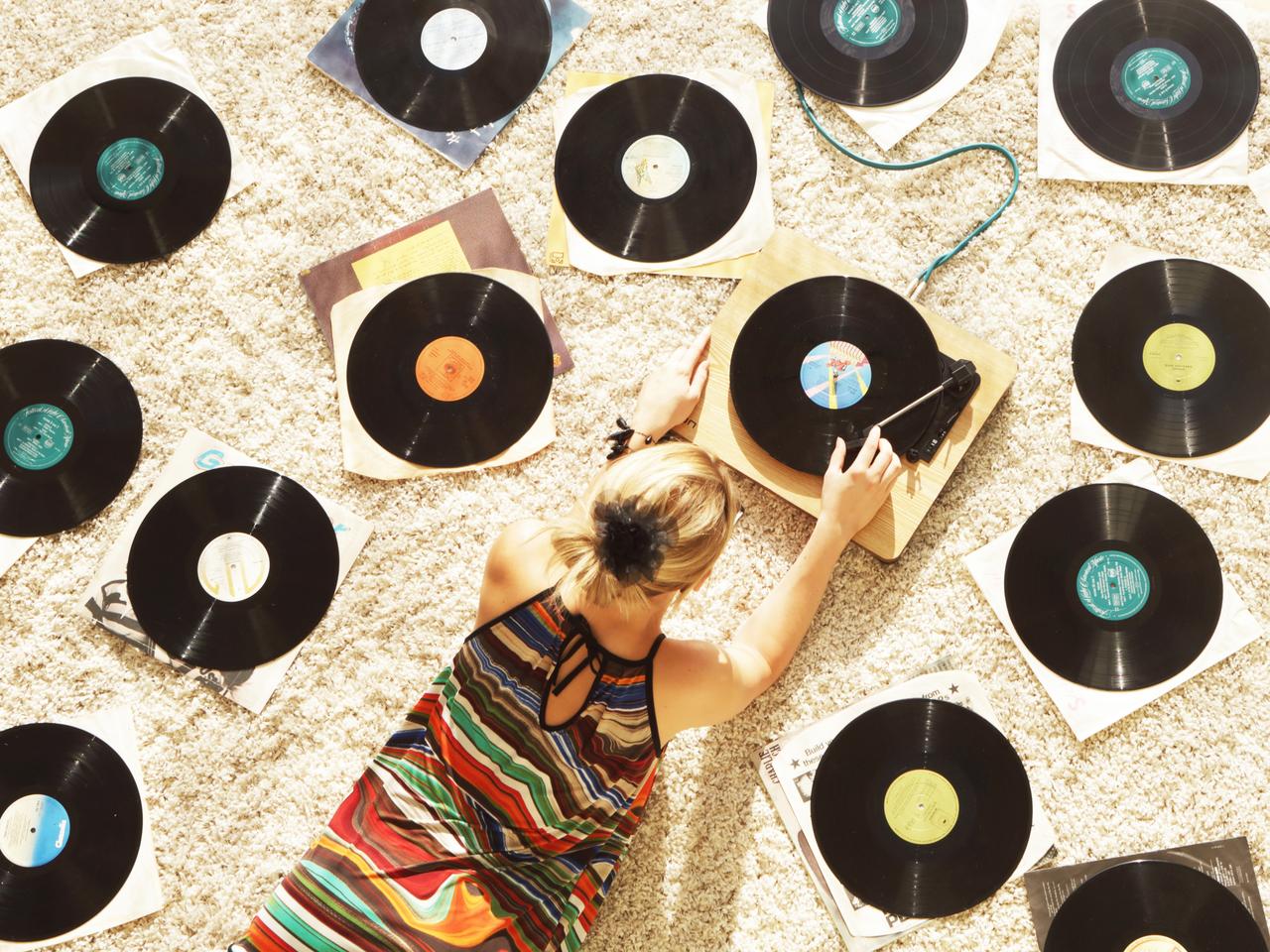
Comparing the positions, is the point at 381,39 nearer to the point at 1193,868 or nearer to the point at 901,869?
the point at 901,869

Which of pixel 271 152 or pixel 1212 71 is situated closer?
pixel 1212 71

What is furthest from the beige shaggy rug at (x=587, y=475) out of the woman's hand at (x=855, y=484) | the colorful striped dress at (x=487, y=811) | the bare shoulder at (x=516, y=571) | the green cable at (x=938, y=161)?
the bare shoulder at (x=516, y=571)

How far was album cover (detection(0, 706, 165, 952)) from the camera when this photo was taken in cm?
161

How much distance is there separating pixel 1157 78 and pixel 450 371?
4.09ft

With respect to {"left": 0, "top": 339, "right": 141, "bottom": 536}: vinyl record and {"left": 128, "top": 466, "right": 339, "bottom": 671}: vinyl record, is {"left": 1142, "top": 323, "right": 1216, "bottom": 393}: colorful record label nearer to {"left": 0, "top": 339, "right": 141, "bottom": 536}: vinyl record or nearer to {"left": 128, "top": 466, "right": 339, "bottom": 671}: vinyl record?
{"left": 128, "top": 466, "right": 339, "bottom": 671}: vinyl record

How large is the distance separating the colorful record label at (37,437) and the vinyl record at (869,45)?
1.36m

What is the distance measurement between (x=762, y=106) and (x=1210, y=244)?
767 millimetres

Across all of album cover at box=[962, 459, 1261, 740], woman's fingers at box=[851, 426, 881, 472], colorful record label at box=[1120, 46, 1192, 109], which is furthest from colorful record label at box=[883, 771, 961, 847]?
colorful record label at box=[1120, 46, 1192, 109]

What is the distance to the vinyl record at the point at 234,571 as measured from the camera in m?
1.63

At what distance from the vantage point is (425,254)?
1.70 meters

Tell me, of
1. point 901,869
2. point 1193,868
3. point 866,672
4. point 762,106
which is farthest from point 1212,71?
point 901,869

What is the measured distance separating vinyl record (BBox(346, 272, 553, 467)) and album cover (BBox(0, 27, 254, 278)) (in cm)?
43

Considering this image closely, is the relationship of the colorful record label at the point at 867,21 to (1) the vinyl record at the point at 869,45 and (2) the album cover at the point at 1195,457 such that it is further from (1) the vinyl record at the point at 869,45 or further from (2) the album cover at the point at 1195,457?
(2) the album cover at the point at 1195,457

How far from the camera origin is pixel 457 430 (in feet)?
5.36
